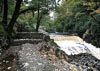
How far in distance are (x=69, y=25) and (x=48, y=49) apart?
2026 centimetres

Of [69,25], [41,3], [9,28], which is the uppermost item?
[41,3]

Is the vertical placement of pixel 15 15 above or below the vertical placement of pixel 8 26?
above

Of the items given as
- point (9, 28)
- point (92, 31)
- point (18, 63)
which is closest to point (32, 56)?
point (18, 63)

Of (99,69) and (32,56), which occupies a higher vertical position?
(32,56)

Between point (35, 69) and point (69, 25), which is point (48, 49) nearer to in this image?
point (35, 69)

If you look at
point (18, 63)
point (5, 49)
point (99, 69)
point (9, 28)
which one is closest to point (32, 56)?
point (18, 63)

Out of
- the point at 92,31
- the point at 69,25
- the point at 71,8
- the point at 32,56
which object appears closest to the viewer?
the point at 32,56

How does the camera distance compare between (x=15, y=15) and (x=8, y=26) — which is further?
(x=8, y=26)

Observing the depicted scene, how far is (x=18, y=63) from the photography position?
7.04 metres

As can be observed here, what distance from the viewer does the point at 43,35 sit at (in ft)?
45.1

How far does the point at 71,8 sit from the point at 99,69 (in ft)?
54.7

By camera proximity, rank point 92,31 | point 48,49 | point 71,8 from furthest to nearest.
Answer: point 71,8 < point 92,31 < point 48,49

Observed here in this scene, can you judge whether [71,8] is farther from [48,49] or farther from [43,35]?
[48,49]

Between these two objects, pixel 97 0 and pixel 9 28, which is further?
pixel 97 0
